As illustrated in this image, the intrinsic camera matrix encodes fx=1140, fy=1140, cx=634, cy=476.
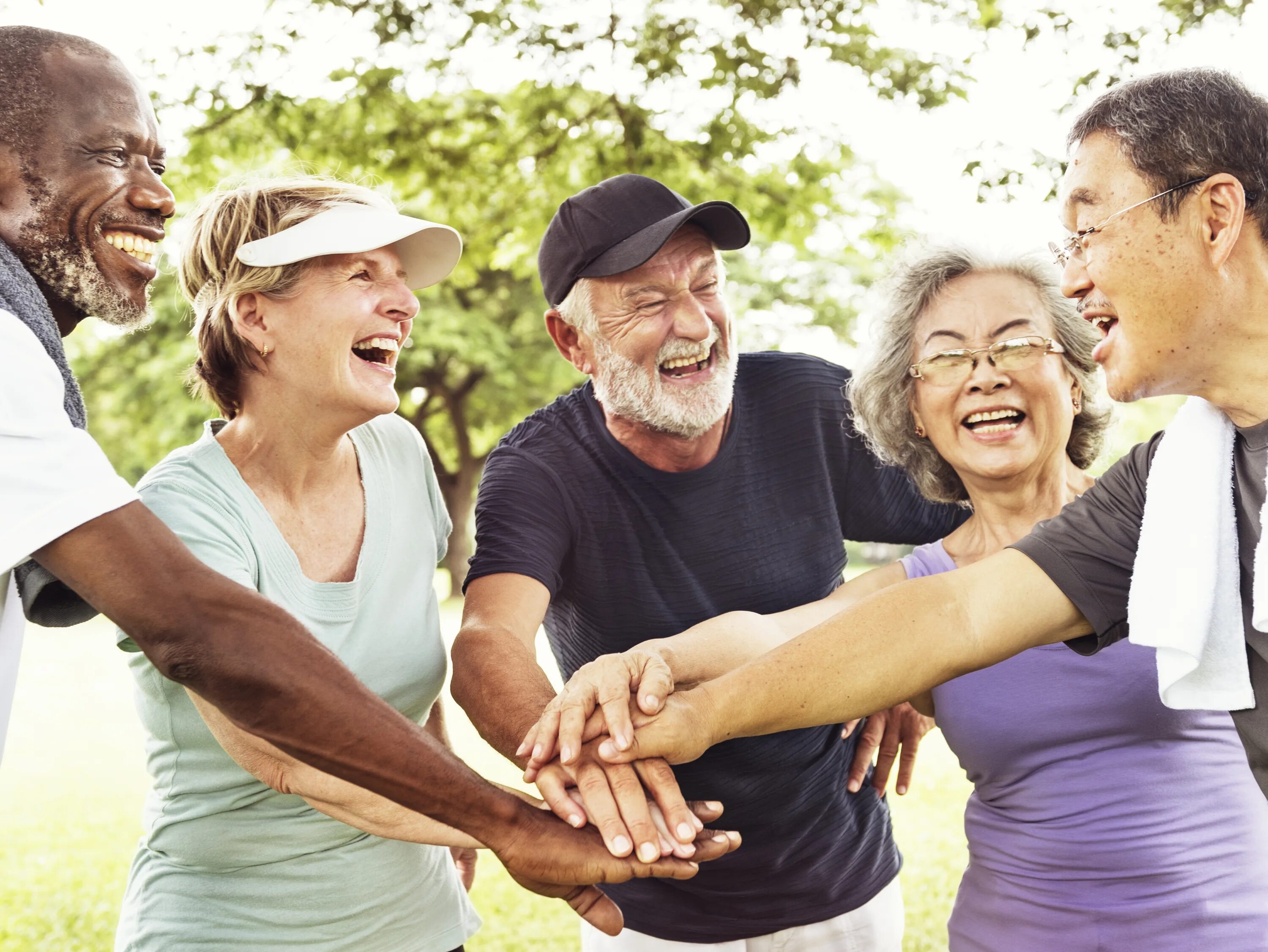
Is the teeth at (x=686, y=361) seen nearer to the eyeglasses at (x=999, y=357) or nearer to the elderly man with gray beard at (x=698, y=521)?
the elderly man with gray beard at (x=698, y=521)

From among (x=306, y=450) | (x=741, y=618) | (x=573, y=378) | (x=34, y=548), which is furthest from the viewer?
(x=573, y=378)

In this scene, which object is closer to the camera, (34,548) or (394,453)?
(34,548)

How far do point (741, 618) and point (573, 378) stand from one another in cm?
1840

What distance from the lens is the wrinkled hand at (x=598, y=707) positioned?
253cm

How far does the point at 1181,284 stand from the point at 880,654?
941 mm

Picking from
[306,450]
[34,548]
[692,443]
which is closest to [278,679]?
[34,548]

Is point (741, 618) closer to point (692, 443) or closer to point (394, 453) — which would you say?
point (692, 443)

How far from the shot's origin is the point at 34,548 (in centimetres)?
180

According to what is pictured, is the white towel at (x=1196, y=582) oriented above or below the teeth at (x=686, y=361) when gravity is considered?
below

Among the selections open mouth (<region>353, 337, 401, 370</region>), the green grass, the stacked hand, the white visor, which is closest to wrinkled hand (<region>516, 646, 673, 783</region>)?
the stacked hand

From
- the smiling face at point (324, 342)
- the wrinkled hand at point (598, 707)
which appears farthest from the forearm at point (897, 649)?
the smiling face at point (324, 342)

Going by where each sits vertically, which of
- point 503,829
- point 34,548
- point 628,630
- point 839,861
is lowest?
point 839,861

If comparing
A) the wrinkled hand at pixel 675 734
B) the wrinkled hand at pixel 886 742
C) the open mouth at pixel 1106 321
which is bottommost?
the wrinkled hand at pixel 886 742

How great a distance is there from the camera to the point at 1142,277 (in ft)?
7.04
